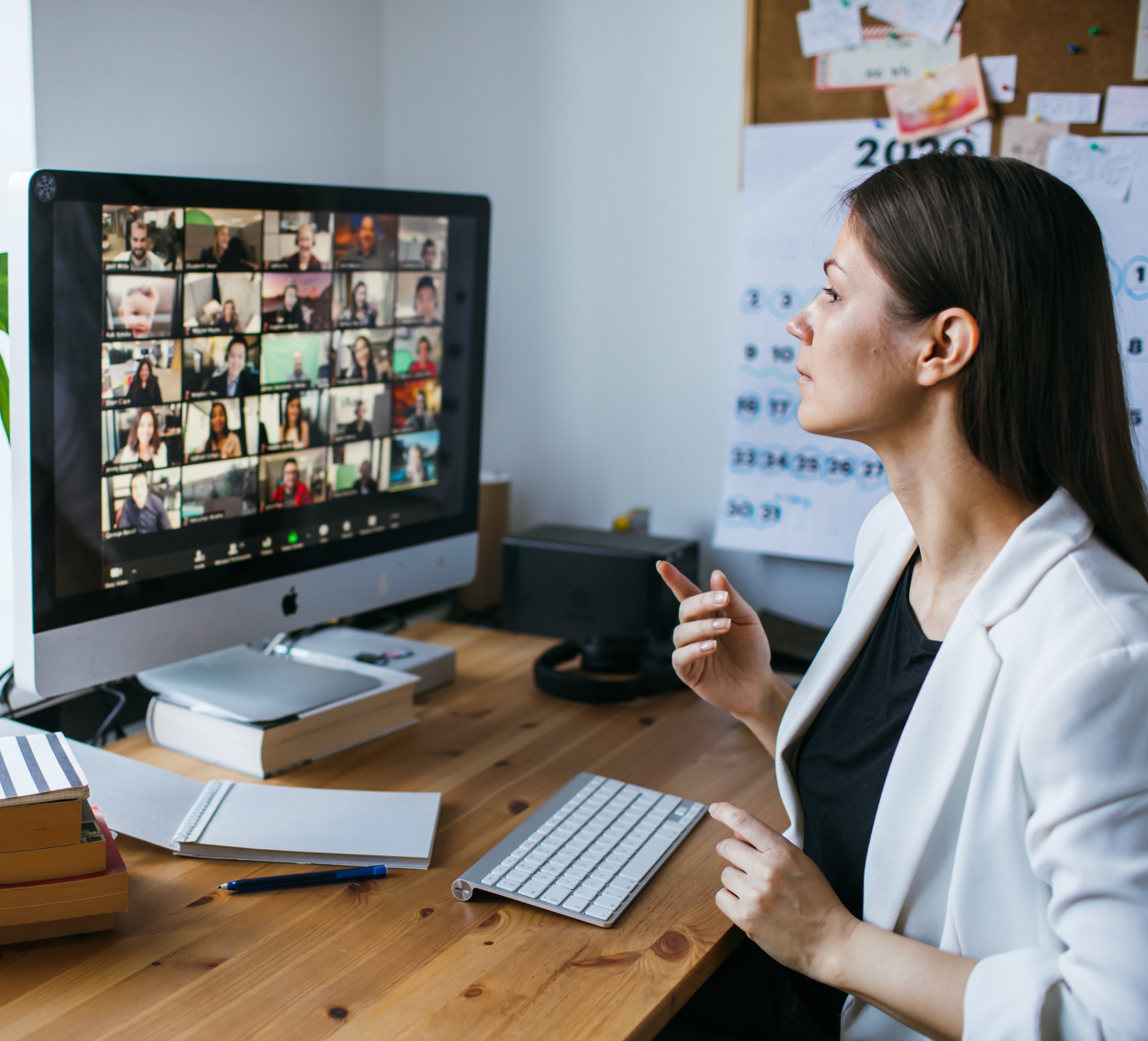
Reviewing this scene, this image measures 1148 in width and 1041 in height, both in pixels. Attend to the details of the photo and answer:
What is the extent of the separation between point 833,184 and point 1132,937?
1.30 metres

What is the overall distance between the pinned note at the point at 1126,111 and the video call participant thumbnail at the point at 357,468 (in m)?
1.16

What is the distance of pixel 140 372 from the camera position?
42.2 inches

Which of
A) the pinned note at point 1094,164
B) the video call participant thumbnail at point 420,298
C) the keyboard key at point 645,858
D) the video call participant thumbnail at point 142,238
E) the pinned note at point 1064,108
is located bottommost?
the keyboard key at point 645,858

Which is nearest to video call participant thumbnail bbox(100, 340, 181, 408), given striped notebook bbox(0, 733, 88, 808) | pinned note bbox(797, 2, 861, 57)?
striped notebook bbox(0, 733, 88, 808)

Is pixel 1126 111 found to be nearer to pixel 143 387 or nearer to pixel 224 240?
pixel 224 240

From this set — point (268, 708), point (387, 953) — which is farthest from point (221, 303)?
point (387, 953)

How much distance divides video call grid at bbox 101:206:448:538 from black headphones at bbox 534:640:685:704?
34 centimetres

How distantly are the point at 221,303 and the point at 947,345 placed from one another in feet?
2.51

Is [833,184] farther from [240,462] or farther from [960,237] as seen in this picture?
[240,462]

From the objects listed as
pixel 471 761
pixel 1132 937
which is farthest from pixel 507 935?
pixel 1132 937

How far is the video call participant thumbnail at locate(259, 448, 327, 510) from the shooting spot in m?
1.23

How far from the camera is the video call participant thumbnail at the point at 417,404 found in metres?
1.40

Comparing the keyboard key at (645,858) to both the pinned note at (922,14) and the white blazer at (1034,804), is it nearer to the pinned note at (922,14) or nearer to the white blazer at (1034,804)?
the white blazer at (1034,804)

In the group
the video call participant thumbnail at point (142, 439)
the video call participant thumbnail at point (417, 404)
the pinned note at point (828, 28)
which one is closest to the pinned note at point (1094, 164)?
the pinned note at point (828, 28)
